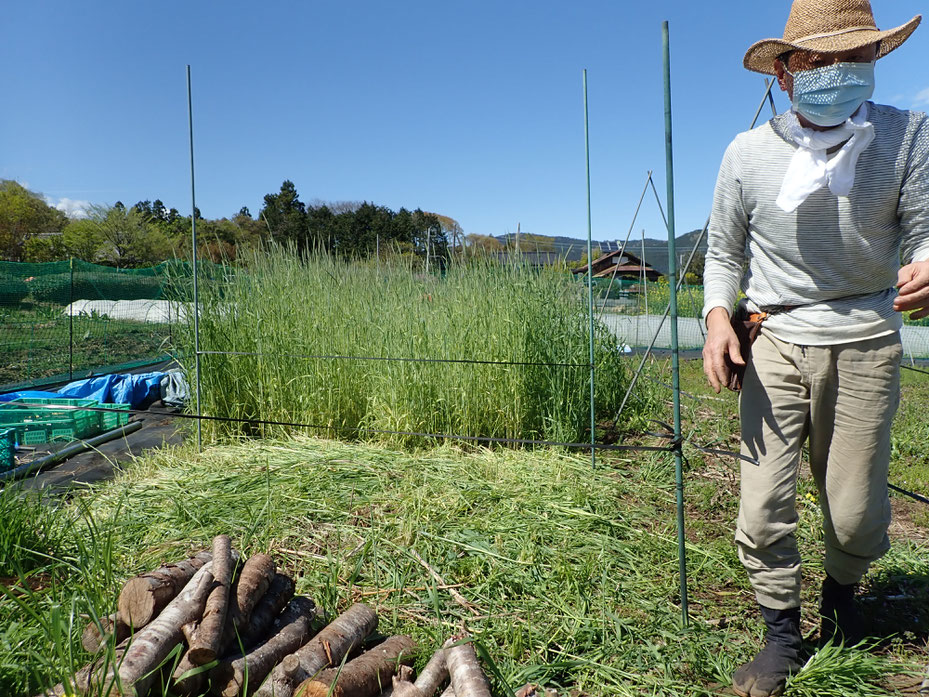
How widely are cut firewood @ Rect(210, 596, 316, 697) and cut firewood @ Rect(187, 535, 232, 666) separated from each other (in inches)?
2.0

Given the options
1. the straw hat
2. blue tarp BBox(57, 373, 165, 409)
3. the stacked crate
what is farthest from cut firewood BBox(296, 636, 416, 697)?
blue tarp BBox(57, 373, 165, 409)

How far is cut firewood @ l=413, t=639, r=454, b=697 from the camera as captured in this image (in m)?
1.45

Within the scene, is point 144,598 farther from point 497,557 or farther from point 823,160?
point 823,160

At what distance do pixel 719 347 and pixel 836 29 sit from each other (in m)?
0.85

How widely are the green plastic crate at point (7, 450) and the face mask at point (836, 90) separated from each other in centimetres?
420

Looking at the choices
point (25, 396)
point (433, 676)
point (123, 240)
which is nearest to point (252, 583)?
point (433, 676)

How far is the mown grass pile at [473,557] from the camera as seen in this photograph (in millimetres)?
1649

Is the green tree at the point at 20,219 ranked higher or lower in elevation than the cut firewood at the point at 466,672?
higher

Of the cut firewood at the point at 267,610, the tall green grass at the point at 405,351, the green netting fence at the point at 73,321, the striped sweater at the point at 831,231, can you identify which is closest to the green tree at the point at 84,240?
the green netting fence at the point at 73,321

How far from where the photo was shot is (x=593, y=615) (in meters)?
1.95

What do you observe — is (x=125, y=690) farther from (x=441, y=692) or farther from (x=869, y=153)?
(x=869, y=153)

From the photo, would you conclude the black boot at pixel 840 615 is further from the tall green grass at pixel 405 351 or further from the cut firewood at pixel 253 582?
the tall green grass at pixel 405 351

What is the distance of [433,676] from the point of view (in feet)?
4.88

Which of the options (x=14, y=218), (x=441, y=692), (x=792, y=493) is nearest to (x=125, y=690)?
Answer: (x=441, y=692)
